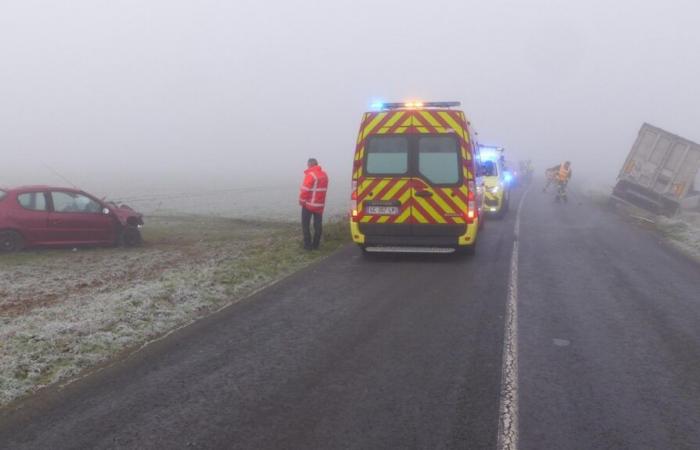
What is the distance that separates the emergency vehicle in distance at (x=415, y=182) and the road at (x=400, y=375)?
174 cm

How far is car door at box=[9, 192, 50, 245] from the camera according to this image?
11.9m

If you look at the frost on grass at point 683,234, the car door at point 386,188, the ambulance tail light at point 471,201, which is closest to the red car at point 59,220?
the car door at point 386,188

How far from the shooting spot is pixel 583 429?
379 centimetres

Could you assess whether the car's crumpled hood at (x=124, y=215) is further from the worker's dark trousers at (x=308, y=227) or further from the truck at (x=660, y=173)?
the truck at (x=660, y=173)

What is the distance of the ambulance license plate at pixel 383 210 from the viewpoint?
9938mm

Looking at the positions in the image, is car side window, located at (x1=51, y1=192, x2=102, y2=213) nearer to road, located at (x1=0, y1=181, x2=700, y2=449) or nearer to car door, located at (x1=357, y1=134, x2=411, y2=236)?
car door, located at (x1=357, y1=134, x2=411, y2=236)

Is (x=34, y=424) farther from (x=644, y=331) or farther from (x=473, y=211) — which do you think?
(x=473, y=211)

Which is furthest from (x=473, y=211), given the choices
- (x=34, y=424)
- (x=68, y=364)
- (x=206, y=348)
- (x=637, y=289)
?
(x=34, y=424)

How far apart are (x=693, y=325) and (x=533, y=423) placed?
11.7 feet

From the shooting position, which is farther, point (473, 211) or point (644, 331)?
point (473, 211)

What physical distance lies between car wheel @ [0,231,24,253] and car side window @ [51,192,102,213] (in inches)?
37.7

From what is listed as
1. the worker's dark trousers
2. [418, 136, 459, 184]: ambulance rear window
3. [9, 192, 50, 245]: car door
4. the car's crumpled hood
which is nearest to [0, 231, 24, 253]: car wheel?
[9, 192, 50, 245]: car door

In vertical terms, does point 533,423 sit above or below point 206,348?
above

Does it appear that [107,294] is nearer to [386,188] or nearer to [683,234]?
[386,188]
